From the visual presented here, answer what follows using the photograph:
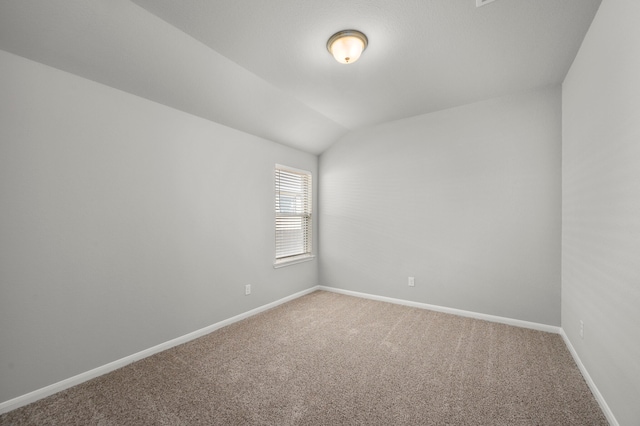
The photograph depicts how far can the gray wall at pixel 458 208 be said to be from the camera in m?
2.89

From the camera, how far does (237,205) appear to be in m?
3.28

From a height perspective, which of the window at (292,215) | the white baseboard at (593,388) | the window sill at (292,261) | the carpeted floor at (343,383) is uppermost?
the window at (292,215)

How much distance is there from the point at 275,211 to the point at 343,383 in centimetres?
235

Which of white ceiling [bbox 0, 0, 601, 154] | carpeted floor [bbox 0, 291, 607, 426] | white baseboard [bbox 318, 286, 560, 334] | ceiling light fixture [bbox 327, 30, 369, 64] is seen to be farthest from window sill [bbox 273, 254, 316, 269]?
ceiling light fixture [bbox 327, 30, 369, 64]

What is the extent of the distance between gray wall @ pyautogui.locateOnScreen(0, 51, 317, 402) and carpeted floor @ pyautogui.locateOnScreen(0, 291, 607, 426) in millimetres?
295

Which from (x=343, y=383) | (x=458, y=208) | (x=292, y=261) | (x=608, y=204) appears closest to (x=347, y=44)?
(x=608, y=204)

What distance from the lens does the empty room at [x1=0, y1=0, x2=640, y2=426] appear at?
1717 mm

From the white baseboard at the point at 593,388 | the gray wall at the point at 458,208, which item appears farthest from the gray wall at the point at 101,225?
the white baseboard at the point at 593,388

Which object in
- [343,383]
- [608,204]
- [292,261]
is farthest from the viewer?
[292,261]

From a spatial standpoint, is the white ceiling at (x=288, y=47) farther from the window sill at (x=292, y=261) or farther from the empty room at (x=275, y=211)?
the window sill at (x=292, y=261)

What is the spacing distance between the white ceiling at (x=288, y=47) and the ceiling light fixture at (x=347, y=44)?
0.05 metres

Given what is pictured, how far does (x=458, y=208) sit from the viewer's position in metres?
3.36

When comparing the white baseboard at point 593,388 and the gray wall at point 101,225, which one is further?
the gray wall at point 101,225

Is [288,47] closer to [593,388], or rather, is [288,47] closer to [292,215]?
[292,215]
